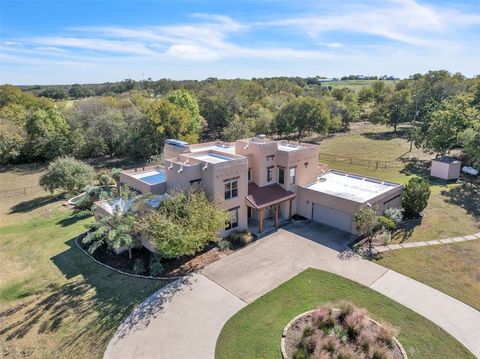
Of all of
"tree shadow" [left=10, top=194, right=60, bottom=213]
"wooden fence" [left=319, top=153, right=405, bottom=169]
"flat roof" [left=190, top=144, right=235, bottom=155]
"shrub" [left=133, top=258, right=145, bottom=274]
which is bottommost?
"tree shadow" [left=10, top=194, right=60, bottom=213]

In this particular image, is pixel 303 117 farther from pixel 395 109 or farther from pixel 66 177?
pixel 66 177

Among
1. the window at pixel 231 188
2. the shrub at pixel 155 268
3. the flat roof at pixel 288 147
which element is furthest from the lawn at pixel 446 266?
the shrub at pixel 155 268

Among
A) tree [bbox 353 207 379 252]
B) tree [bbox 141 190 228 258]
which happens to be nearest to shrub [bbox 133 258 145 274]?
tree [bbox 141 190 228 258]

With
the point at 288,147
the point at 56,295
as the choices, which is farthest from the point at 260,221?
the point at 56,295

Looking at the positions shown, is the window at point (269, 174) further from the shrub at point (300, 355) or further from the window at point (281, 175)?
the shrub at point (300, 355)

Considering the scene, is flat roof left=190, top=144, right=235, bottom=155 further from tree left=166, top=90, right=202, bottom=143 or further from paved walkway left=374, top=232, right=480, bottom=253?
tree left=166, top=90, right=202, bottom=143

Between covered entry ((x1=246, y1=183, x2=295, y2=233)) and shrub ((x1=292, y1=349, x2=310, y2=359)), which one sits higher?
covered entry ((x1=246, y1=183, x2=295, y2=233))
